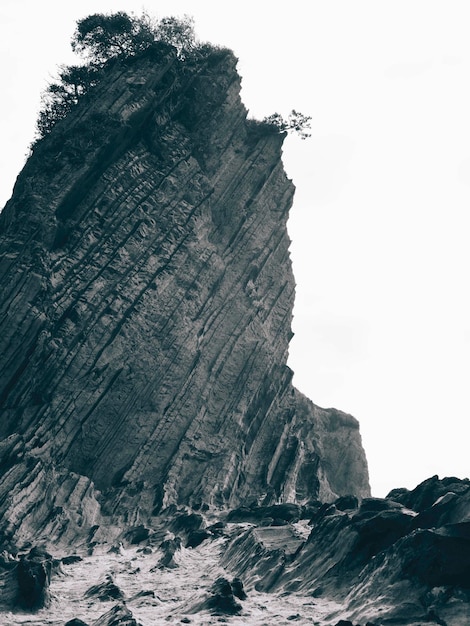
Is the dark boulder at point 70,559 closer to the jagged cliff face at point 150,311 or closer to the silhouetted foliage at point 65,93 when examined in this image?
the jagged cliff face at point 150,311

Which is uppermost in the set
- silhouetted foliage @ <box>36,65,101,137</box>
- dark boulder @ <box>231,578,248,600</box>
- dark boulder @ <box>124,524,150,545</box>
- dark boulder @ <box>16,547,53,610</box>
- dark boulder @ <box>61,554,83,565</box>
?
silhouetted foliage @ <box>36,65,101,137</box>

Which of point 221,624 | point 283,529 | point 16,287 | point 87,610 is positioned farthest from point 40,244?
point 221,624

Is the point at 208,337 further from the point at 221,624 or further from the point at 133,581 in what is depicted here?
the point at 221,624

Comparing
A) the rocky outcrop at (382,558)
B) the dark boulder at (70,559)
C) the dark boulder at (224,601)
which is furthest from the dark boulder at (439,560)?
the dark boulder at (70,559)

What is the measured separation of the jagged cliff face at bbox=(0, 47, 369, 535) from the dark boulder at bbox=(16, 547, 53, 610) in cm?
1805

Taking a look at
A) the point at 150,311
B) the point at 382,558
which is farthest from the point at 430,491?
the point at 150,311

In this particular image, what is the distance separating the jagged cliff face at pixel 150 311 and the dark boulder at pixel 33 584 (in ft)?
59.2

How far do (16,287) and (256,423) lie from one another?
91.3 ft

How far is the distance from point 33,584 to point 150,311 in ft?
129

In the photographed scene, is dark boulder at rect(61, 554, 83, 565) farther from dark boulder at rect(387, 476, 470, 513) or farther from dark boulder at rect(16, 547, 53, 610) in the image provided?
dark boulder at rect(387, 476, 470, 513)

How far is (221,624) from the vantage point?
118 ft

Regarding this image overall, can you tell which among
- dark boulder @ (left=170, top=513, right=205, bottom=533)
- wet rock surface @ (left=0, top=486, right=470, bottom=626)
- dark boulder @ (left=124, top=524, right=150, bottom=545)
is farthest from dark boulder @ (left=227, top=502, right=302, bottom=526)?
dark boulder @ (left=124, top=524, right=150, bottom=545)

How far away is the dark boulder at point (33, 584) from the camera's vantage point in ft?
142

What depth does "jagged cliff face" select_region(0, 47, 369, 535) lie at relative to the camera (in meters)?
73.5
